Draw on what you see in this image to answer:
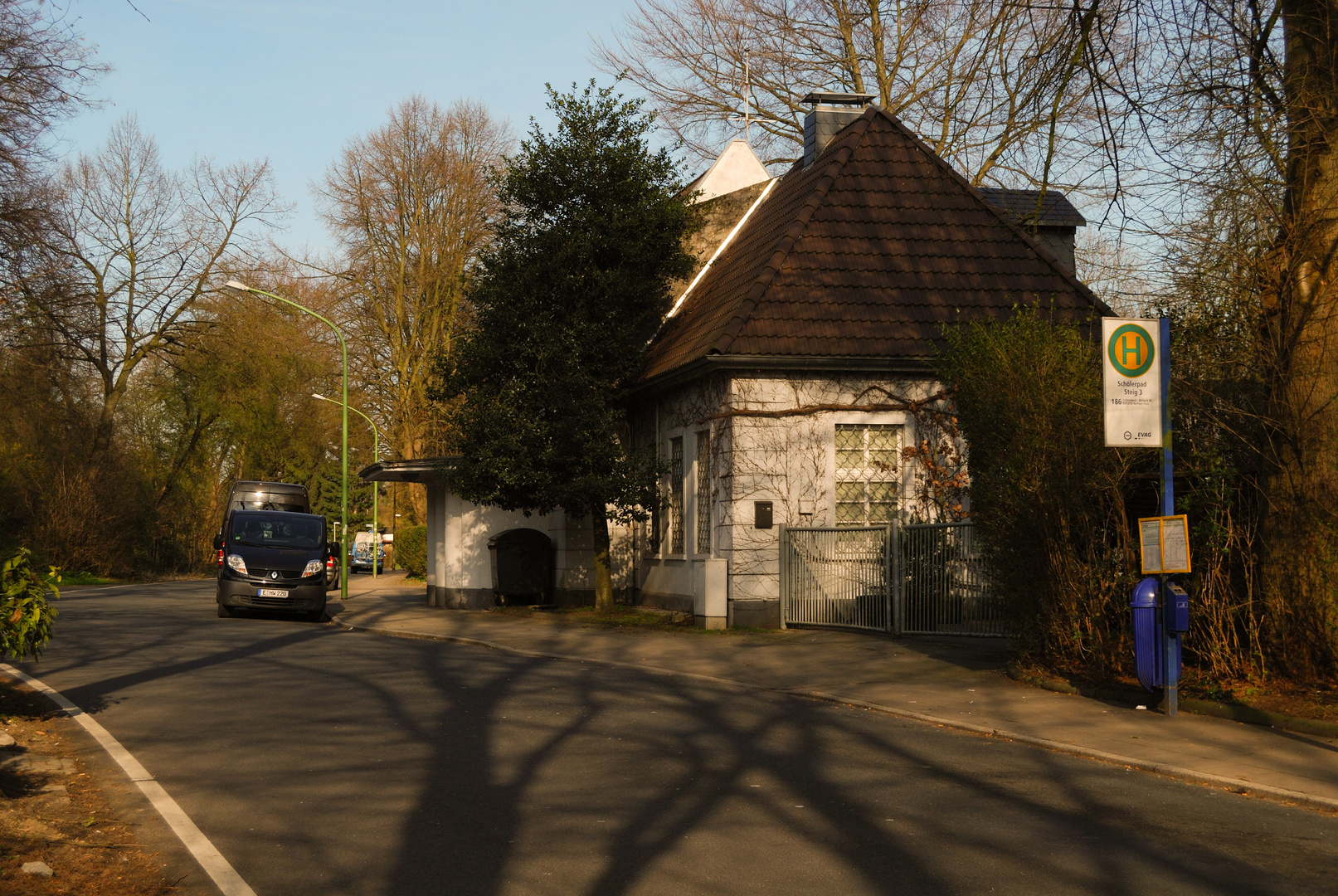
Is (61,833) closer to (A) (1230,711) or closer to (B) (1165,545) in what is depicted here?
(B) (1165,545)

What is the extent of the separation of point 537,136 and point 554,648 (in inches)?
371

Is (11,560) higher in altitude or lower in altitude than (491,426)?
lower

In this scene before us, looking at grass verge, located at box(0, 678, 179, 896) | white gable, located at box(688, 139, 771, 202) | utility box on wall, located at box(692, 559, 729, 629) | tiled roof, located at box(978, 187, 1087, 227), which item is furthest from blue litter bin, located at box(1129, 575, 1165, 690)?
white gable, located at box(688, 139, 771, 202)

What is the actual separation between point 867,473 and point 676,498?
3.75 m

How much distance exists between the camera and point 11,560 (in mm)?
9133

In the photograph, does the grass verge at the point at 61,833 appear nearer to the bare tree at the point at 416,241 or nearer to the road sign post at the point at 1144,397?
the road sign post at the point at 1144,397

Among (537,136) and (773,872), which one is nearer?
(773,872)

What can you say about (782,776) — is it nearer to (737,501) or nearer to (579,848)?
(579,848)

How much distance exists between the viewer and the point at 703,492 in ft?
67.0

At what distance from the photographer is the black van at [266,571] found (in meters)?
22.5

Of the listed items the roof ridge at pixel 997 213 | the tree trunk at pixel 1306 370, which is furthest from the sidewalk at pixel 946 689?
the roof ridge at pixel 997 213

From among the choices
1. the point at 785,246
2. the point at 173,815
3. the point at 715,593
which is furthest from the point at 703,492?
the point at 173,815

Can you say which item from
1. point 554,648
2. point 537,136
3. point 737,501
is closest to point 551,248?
point 537,136

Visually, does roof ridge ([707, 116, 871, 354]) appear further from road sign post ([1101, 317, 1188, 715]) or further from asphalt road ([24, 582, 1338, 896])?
road sign post ([1101, 317, 1188, 715])
